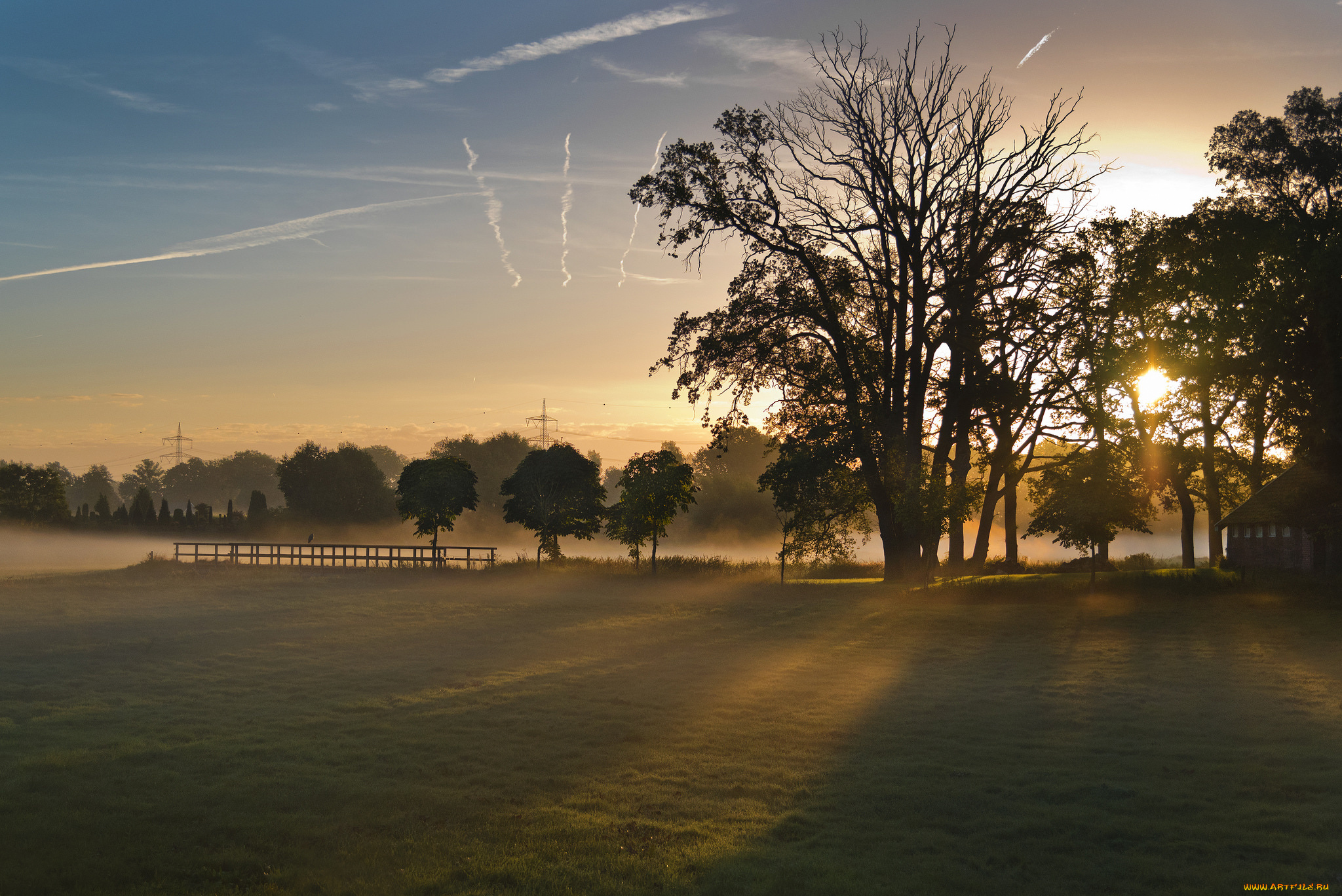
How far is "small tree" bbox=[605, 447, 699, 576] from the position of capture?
42281 mm

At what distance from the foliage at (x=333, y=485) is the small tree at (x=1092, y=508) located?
245ft

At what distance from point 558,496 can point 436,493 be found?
26.7ft

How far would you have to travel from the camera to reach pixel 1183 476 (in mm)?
37156

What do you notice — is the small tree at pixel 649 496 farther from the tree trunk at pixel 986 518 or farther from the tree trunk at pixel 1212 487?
the tree trunk at pixel 1212 487

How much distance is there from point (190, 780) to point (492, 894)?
497cm

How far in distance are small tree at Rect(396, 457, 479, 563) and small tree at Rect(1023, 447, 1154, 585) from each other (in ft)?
108

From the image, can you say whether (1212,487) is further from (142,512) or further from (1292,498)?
(142,512)

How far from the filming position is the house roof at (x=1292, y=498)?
2948 cm

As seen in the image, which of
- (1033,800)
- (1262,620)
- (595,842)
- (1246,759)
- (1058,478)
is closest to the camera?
(595,842)

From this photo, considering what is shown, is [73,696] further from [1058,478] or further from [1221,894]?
[1058,478]

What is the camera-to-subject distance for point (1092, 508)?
2769cm

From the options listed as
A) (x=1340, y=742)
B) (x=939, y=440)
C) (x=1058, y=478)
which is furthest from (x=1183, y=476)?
(x=1340, y=742)

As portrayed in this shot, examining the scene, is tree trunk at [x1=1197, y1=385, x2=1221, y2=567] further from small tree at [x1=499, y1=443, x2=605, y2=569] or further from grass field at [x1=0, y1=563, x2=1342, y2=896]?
small tree at [x1=499, y1=443, x2=605, y2=569]

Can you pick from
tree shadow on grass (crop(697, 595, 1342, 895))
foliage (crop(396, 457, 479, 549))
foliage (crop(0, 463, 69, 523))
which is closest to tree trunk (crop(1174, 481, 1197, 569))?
tree shadow on grass (crop(697, 595, 1342, 895))
